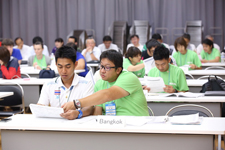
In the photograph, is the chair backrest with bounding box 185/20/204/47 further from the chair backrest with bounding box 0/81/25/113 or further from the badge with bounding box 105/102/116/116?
the badge with bounding box 105/102/116/116

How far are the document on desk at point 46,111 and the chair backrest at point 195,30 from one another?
11381mm

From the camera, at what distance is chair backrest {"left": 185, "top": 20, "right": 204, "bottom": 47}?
1345 cm

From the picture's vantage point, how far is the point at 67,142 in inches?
101

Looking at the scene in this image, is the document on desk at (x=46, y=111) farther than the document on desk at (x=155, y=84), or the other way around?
the document on desk at (x=155, y=84)

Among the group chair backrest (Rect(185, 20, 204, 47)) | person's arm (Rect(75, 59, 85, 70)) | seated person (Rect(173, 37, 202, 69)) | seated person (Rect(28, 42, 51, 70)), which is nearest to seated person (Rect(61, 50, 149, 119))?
person's arm (Rect(75, 59, 85, 70))

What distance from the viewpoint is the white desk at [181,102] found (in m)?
3.67

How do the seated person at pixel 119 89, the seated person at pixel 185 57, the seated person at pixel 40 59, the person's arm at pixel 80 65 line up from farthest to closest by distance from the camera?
the seated person at pixel 40 59, the seated person at pixel 185 57, the person's arm at pixel 80 65, the seated person at pixel 119 89

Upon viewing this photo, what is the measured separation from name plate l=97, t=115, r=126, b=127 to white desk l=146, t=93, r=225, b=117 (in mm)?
1341

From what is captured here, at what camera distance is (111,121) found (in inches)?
97.7

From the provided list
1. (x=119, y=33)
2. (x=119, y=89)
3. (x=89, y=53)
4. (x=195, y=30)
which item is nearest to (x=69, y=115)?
(x=119, y=89)

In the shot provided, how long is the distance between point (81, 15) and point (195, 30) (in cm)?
453

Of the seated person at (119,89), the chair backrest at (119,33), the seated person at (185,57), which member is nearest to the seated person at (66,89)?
the seated person at (119,89)

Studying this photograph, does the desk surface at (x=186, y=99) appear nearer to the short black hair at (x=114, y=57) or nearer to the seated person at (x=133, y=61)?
the short black hair at (x=114, y=57)

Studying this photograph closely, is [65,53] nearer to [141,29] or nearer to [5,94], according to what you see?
[5,94]
